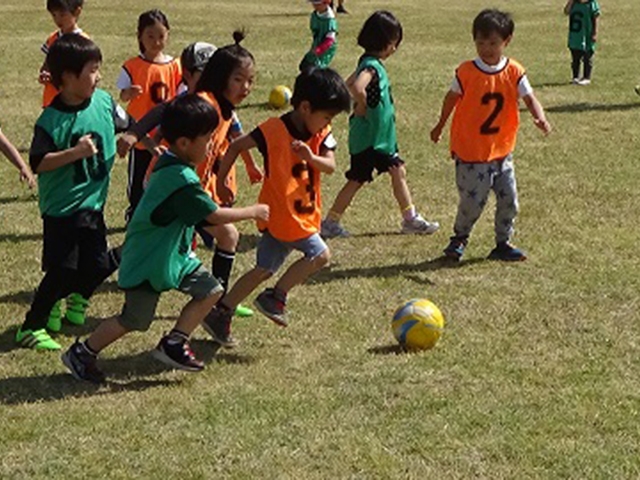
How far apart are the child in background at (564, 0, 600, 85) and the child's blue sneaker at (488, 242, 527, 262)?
10.1m

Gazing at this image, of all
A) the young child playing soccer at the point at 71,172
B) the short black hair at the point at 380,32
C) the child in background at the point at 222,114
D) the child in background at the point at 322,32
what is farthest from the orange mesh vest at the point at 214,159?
the child in background at the point at 322,32

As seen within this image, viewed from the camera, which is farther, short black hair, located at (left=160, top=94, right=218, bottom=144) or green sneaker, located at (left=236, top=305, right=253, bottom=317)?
green sneaker, located at (left=236, top=305, right=253, bottom=317)

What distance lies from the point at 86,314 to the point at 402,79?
472 inches

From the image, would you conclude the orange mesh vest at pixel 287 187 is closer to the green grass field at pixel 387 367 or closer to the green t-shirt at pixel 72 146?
the green grass field at pixel 387 367

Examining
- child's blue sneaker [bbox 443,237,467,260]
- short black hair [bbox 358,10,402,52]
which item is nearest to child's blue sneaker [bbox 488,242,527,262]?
child's blue sneaker [bbox 443,237,467,260]

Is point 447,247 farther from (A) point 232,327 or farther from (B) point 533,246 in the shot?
(A) point 232,327

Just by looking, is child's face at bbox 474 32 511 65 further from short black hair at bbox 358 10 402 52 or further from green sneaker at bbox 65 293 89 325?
green sneaker at bbox 65 293 89 325

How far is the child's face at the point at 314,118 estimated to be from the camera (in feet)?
22.4

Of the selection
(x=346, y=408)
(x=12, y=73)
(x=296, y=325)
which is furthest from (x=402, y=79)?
(x=346, y=408)

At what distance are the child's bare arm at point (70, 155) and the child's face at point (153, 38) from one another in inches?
110

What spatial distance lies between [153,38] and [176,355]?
3657 millimetres

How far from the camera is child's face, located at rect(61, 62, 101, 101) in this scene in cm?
684

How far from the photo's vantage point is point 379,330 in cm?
756

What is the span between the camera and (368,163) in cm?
981
